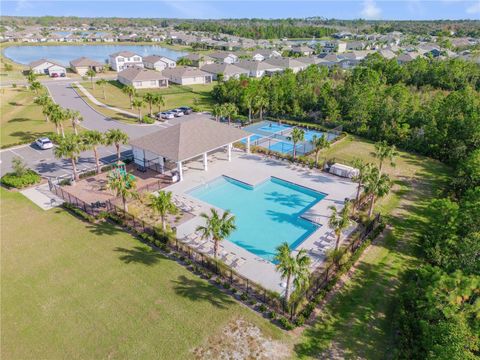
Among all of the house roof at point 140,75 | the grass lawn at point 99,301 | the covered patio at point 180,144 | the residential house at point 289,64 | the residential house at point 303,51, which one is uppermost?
the residential house at point 303,51

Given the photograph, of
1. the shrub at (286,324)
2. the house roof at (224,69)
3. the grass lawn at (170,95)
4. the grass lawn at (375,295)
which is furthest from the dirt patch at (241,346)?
the house roof at (224,69)

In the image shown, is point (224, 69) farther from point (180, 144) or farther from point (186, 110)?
point (180, 144)

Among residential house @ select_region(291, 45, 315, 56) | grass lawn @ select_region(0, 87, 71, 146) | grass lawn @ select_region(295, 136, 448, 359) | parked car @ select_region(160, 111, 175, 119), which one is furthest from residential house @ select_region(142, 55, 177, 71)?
grass lawn @ select_region(295, 136, 448, 359)

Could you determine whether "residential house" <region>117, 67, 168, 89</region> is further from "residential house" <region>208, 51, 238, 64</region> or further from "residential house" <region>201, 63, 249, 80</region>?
"residential house" <region>208, 51, 238, 64</region>

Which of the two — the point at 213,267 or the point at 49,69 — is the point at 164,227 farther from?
the point at 49,69

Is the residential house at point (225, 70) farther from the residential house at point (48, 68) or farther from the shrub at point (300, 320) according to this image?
the shrub at point (300, 320)

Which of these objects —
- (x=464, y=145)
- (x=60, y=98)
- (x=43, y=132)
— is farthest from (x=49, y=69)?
(x=464, y=145)
